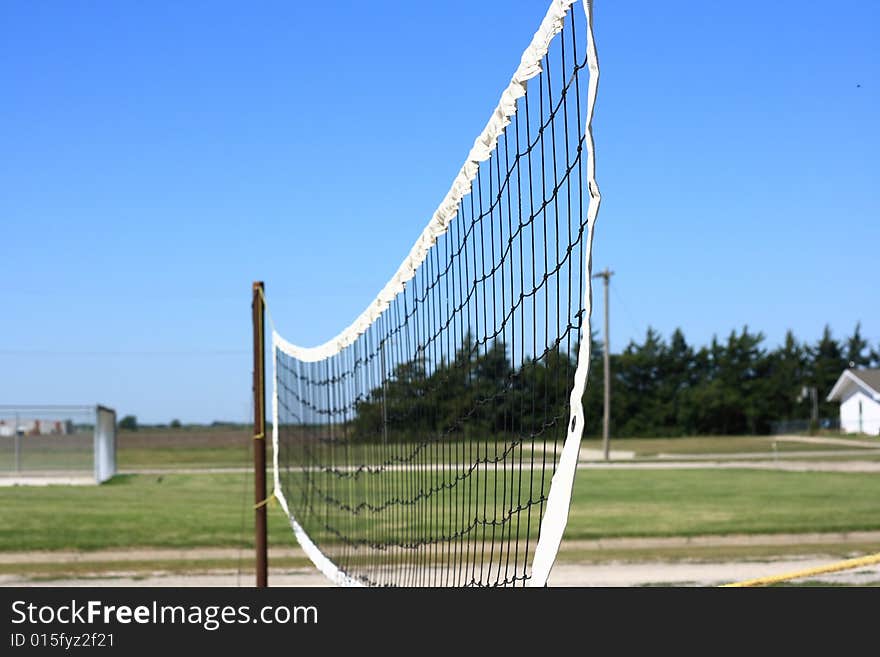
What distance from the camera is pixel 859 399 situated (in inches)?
2450

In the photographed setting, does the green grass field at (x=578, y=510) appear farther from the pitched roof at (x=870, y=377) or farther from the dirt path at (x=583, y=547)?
the pitched roof at (x=870, y=377)

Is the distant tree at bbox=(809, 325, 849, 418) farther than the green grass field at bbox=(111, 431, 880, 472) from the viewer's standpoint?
Yes

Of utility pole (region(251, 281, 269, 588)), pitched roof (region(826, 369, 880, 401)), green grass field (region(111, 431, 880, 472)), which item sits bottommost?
green grass field (region(111, 431, 880, 472))

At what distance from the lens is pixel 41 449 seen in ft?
96.5

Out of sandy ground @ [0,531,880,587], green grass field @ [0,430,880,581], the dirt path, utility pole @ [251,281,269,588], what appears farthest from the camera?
green grass field @ [0,430,880,581]

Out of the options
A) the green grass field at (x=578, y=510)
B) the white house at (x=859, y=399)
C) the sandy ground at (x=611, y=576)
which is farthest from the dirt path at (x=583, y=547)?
the white house at (x=859, y=399)

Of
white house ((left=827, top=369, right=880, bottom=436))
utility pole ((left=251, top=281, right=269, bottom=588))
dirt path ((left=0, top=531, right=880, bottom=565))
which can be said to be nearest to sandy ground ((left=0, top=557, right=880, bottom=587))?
dirt path ((left=0, top=531, right=880, bottom=565))

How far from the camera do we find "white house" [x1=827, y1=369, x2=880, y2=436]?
2295 inches

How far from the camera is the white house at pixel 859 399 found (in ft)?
191

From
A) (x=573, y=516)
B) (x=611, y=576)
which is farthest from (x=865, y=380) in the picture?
(x=611, y=576)

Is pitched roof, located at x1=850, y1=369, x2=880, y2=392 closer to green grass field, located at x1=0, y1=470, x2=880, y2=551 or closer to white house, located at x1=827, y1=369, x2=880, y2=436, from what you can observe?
white house, located at x1=827, y1=369, x2=880, y2=436

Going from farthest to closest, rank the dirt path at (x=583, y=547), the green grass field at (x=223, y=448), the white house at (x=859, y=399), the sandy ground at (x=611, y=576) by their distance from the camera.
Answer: the white house at (x=859, y=399)
the green grass field at (x=223, y=448)
the dirt path at (x=583, y=547)
the sandy ground at (x=611, y=576)

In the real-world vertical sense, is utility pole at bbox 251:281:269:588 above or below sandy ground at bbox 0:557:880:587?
above
